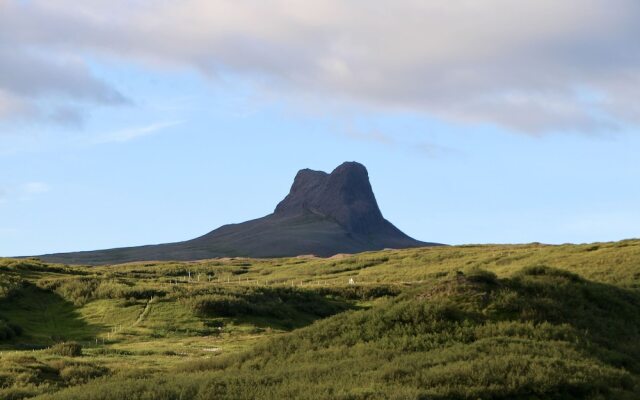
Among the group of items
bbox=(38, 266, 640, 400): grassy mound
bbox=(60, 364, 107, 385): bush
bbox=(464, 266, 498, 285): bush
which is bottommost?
bbox=(60, 364, 107, 385): bush

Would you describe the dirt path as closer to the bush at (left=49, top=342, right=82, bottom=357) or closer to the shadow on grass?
the shadow on grass

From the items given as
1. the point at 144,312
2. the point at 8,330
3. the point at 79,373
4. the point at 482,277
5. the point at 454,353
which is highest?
the point at 482,277

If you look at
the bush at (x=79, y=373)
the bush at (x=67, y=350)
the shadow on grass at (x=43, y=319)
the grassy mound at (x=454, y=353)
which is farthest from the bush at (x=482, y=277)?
the shadow on grass at (x=43, y=319)

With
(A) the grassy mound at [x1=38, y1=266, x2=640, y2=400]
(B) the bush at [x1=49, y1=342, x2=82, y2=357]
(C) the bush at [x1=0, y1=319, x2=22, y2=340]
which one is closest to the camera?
(A) the grassy mound at [x1=38, y1=266, x2=640, y2=400]

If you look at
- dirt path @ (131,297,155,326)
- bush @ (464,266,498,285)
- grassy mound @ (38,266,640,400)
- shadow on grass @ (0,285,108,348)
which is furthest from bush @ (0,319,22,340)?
bush @ (464,266,498,285)

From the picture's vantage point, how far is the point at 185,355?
48.7m

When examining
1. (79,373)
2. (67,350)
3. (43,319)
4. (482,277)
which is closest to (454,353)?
(482,277)

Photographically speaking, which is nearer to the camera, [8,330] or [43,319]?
[8,330]

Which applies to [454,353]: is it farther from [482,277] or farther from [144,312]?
[144,312]

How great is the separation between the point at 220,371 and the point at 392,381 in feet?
29.7

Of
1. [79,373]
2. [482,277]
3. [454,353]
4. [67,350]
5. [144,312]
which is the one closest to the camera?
[454,353]

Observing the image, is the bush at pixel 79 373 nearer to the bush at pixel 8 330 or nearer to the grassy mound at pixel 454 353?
the grassy mound at pixel 454 353

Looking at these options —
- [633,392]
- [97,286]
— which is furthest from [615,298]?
[97,286]

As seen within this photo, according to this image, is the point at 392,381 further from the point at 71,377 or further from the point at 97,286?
the point at 97,286
